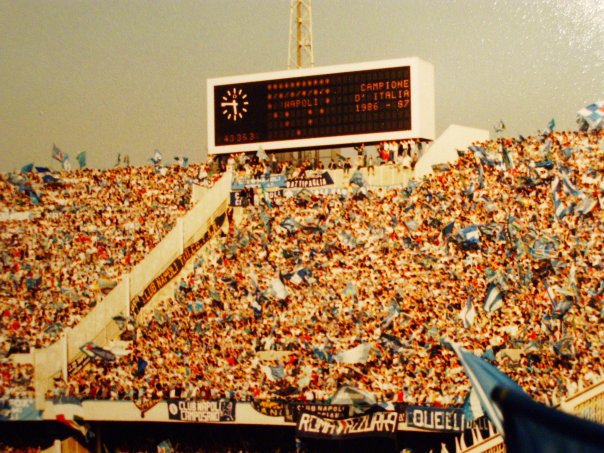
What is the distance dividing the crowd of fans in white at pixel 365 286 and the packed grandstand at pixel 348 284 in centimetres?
3

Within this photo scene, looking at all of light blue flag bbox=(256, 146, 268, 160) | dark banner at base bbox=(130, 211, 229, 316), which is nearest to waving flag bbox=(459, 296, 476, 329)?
light blue flag bbox=(256, 146, 268, 160)

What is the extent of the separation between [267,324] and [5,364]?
4.47 metres

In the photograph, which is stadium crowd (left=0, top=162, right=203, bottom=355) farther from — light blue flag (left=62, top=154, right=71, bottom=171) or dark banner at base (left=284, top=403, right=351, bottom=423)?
dark banner at base (left=284, top=403, right=351, bottom=423)

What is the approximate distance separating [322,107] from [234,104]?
1.94 metres

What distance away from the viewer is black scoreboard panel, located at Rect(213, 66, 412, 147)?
16953 millimetres

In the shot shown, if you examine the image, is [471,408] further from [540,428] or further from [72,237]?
[72,237]

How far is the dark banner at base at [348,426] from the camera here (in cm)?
1220

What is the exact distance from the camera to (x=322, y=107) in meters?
17.5

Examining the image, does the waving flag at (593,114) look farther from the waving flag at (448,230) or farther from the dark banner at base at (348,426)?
the dark banner at base at (348,426)

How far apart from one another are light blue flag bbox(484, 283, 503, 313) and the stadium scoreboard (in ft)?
15.3

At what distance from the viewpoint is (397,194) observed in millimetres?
16484

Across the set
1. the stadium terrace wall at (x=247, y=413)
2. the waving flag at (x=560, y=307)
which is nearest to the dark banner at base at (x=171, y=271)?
the stadium terrace wall at (x=247, y=413)

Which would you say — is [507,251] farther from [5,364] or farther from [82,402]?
[5,364]

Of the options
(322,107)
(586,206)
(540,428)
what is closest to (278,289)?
(322,107)
